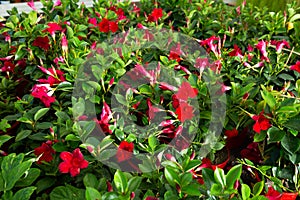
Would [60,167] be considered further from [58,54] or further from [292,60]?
[292,60]

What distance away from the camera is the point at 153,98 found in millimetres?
1320

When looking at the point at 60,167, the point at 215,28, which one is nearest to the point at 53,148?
the point at 60,167

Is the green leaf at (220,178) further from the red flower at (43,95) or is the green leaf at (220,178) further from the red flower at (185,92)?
the red flower at (43,95)

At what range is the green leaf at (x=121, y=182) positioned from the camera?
36.3 inches

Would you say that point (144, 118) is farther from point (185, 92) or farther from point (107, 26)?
A: point (107, 26)

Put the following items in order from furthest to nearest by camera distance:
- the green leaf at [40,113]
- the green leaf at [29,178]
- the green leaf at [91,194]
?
the green leaf at [40,113]
the green leaf at [29,178]
the green leaf at [91,194]

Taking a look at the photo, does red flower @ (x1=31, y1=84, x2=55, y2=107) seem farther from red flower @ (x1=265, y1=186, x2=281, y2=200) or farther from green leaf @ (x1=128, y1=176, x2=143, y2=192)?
red flower @ (x1=265, y1=186, x2=281, y2=200)

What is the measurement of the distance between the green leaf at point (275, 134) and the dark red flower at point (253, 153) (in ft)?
0.45

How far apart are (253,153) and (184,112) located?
26 centimetres

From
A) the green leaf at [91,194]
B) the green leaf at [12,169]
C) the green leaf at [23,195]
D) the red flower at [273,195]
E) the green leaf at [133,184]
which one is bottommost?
the red flower at [273,195]

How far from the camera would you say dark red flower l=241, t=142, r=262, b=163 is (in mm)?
1299

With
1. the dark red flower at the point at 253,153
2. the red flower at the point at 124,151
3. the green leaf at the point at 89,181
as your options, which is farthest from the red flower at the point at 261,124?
the green leaf at the point at 89,181

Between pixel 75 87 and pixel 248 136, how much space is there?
552mm

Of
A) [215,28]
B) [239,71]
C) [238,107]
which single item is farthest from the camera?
[215,28]
